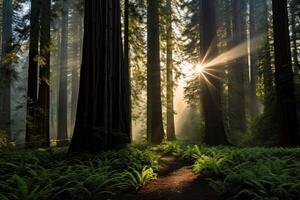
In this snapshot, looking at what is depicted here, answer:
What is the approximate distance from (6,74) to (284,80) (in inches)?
406

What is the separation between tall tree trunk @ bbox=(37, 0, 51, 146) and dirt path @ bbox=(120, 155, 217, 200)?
23.3 ft

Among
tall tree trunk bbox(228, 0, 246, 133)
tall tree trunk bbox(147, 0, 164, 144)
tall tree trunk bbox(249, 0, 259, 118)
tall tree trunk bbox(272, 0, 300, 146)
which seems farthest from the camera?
tall tree trunk bbox(249, 0, 259, 118)

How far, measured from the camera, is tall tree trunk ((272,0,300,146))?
9953 mm

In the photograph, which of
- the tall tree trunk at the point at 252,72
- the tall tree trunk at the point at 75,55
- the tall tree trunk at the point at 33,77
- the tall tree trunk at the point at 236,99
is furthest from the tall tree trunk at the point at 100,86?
the tall tree trunk at the point at 75,55

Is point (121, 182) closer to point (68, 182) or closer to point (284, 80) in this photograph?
point (68, 182)

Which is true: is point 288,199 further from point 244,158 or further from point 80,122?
point 80,122

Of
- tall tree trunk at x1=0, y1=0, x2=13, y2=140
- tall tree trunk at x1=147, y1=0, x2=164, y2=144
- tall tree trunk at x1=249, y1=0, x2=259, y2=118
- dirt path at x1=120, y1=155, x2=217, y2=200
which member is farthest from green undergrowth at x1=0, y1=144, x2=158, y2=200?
tall tree trunk at x1=249, y1=0, x2=259, y2=118

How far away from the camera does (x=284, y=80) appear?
32.9 ft

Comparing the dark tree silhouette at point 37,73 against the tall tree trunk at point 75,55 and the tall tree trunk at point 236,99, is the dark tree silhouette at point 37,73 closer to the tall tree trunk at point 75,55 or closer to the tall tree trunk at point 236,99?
the tall tree trunk at point 236,99

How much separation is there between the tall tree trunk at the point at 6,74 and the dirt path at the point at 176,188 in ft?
26.4

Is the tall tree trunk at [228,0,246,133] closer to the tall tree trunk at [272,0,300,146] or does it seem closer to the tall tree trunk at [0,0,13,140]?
the tall tree trunk at [272,0,300,146]

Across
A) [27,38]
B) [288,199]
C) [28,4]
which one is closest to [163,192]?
[288,199]

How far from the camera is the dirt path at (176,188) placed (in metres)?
5.01

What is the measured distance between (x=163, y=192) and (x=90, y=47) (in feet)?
17.7
